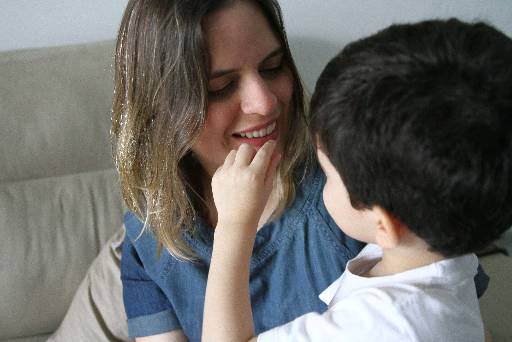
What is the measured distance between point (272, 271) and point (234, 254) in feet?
0.88

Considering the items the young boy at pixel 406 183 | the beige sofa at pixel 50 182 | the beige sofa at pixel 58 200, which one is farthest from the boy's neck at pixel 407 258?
the beige sofa at pixel 50 182

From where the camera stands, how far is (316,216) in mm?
1002

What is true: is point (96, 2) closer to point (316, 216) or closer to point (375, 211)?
point (316, 216)

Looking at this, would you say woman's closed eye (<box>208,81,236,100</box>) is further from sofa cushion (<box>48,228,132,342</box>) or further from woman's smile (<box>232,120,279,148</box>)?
sofa cushion (<box>48,228,132,342</box>)

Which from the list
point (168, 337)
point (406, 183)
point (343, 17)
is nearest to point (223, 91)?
point (406, 183)

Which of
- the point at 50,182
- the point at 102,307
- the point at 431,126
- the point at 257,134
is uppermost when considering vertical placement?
the point at 431,126

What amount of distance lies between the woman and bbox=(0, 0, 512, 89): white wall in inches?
27.0

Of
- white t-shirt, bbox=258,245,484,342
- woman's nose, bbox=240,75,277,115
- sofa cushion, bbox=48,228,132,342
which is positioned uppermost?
woman's nose, bbox=240,75,277,115

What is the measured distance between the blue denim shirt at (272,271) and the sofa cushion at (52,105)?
1.78ft

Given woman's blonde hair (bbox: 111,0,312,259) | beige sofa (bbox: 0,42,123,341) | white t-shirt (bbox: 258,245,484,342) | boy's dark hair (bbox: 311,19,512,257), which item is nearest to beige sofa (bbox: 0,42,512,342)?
beige sofa (bbox: 0,42,123,341)

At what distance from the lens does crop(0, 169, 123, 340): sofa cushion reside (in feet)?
4.85

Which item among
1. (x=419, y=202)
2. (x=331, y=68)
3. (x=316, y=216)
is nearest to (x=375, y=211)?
(x=419, y=202)

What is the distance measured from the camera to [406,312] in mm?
644

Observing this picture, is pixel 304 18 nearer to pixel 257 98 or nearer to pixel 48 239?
pixel 257 98
